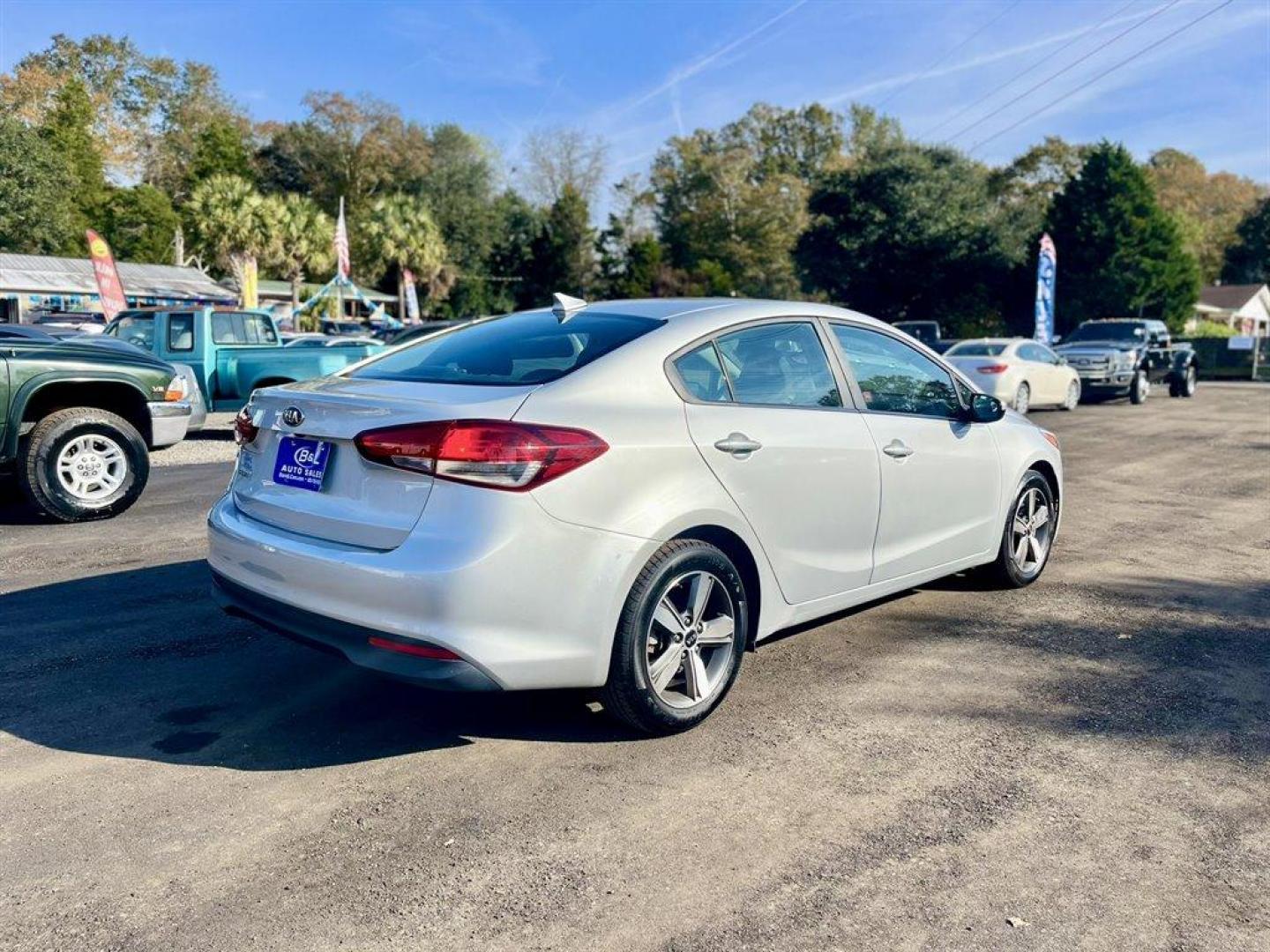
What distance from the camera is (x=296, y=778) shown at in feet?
11.5

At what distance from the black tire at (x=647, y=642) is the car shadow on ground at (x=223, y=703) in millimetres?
212

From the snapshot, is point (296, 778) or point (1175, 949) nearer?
point (1175, 949)

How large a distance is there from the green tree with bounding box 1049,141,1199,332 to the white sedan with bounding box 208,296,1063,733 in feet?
139

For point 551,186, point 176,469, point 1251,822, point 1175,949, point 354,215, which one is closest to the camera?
point 1175,949

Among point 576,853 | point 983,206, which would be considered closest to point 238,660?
point 576,853

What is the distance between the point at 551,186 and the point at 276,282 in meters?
19.3

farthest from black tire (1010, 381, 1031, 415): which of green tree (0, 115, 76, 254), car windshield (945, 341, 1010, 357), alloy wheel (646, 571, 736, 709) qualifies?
green tree (0, 115, 76, 254)

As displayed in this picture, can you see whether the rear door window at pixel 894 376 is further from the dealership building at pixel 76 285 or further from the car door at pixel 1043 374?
the dealership building at pixel 76 285

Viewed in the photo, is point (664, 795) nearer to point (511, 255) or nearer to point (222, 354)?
point (222, 354)

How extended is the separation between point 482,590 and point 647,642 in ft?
2.29

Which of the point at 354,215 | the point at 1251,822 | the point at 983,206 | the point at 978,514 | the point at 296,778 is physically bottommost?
the point at 1251,822

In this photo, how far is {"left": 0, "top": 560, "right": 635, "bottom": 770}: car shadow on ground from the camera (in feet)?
12.4

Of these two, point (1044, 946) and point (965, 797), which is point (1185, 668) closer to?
point (965, 797)

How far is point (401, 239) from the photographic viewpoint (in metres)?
56.2
